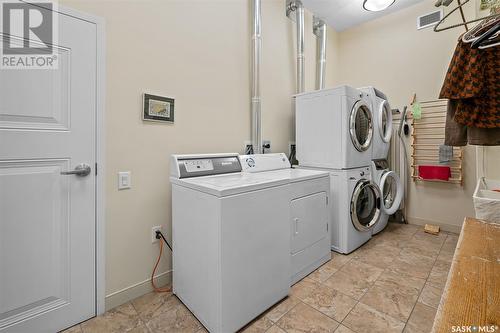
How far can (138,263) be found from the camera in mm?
1665

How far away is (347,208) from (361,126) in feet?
3.09

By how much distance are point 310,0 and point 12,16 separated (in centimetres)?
297

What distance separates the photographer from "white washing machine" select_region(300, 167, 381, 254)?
7.26 ft

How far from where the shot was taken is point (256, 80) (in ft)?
7.72

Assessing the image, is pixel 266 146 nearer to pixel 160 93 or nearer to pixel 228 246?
pixel 160 93

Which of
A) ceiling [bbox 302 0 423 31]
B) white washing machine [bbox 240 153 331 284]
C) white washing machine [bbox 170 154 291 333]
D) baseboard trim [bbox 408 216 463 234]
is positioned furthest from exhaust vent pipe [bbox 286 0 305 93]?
baseboard trim [bbox 408 216 463 234]

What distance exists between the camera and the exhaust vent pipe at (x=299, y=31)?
278 centimetres

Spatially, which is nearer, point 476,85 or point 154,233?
point 476,85

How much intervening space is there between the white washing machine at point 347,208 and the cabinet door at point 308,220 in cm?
24

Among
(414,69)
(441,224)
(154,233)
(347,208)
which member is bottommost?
(441,224)

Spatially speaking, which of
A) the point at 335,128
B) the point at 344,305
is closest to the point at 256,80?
the point at 335,128

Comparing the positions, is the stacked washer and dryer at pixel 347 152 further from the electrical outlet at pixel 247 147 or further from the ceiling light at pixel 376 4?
the ceiling light at pixel 376 4

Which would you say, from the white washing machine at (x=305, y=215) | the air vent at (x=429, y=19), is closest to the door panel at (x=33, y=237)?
the white washing machine at (x=305, y=215)

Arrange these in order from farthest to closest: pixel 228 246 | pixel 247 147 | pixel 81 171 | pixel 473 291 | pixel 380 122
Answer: pixel 380 122 < pixel 247 147 < pixel 81 171 < pixel 228 246 < pixel 473 291
